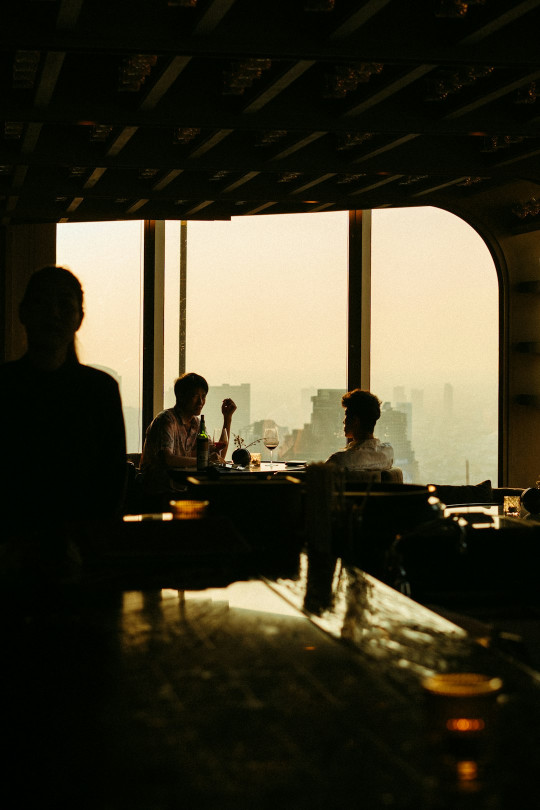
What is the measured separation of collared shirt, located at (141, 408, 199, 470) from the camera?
5738 millimetres

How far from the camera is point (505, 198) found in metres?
7.87

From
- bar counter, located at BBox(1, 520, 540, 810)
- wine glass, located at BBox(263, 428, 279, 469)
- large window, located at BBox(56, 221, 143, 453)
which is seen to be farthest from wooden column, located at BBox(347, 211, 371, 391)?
bar counter, located at BBox(1, 520, 540, 810)

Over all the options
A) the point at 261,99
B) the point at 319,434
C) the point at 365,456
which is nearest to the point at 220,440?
the point at 365,456

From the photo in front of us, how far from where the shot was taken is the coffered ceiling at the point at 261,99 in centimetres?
326

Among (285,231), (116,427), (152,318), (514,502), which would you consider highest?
(285,231)

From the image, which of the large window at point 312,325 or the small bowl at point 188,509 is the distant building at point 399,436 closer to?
the large window at point 312,325

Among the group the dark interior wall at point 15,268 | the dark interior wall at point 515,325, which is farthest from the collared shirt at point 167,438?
the dark interior wall at point 515,325

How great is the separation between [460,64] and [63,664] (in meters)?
2.88

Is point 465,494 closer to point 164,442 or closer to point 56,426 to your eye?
point 164,442

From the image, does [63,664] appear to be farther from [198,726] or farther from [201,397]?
[201,397]

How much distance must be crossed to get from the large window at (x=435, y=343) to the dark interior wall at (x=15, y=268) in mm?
2971

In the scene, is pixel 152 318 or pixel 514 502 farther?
pixel 152 318

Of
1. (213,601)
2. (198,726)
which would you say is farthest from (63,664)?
(213,601)

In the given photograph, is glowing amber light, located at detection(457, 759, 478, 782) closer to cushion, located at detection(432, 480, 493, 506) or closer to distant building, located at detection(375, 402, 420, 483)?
cushion, located at detection(432, 480, 493, 506)
